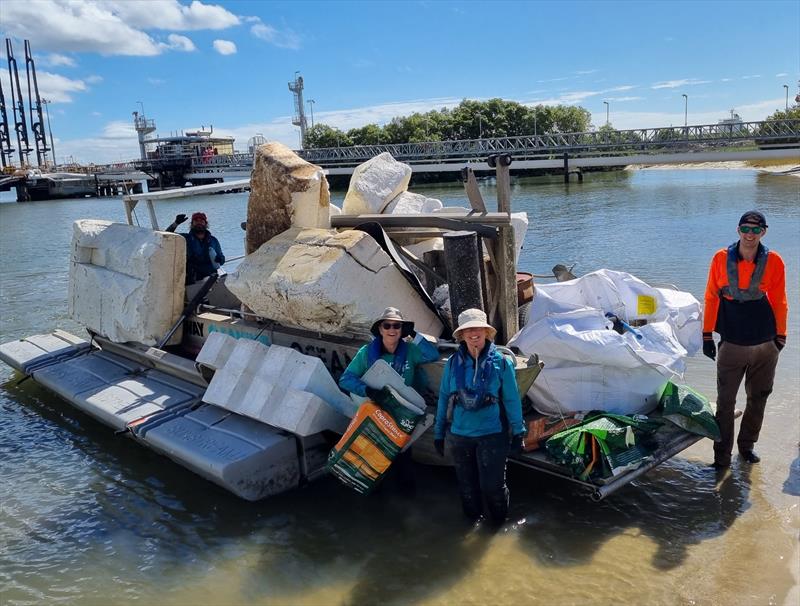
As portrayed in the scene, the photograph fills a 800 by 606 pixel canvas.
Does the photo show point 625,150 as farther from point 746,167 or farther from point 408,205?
point 408,205

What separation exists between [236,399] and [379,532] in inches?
65.9

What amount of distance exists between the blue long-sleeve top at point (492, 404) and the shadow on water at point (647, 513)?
2.92 feet

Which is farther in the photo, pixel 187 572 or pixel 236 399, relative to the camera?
pixel 236 399

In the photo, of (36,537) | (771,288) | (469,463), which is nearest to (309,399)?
(469,463)

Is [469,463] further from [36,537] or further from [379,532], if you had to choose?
[36,537]

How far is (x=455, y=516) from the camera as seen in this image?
510 cm

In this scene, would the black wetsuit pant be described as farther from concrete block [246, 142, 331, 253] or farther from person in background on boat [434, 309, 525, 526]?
concrete block [246, 142, 331, 253]

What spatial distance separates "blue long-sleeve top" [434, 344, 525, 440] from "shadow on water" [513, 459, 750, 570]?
2.92ft

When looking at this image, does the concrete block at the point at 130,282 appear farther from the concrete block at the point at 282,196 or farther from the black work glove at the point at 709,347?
the black work glove at the point at 709,347

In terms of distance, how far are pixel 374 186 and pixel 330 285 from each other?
2146 millimetres

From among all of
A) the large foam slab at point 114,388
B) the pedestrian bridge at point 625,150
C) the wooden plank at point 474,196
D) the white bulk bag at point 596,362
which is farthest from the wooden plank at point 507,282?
the pedestrian bridge at point 625,150

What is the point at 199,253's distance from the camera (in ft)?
26.7

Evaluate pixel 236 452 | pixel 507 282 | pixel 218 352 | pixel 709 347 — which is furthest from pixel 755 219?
pixel 218 352

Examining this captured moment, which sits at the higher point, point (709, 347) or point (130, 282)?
point (130, 282)
